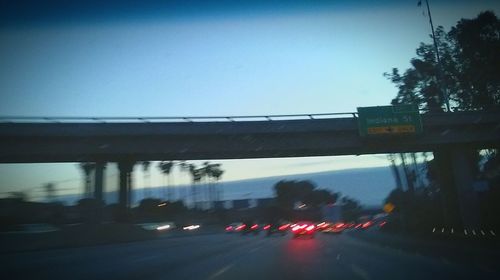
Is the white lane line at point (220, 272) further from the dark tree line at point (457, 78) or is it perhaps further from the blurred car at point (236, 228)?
the blurred car at point (236, 228)

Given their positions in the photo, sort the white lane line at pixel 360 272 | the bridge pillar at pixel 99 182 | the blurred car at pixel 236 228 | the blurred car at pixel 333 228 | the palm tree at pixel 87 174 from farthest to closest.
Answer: the palm tree at pixel 87 174
the blurred car at pixel 236 228
the blurred car at pixel 333 228
the bridge pillar at pixel 99 182
the white lane line at pixel 360 272

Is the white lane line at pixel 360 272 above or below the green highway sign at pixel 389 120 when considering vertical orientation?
below

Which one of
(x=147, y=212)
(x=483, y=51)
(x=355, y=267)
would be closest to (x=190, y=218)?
(x=147, y=212)

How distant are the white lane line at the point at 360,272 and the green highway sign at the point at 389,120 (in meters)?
18.7

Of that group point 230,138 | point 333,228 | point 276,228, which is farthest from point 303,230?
point 333,228

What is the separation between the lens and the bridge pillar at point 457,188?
34.7m

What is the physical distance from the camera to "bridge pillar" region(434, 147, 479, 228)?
34.7 meters

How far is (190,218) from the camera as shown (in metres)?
104

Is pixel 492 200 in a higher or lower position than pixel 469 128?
lower

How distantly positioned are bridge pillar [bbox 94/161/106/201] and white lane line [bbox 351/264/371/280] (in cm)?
2788

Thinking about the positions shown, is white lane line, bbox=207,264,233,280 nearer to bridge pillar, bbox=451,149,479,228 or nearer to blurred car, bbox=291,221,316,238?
blurred car, bbox=291,221,316,238

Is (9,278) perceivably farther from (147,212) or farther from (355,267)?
(147,212)

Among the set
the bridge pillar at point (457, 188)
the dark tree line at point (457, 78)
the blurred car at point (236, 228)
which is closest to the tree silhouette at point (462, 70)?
the dark tree line at point (457, 78)

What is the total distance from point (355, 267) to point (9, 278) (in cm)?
1017
